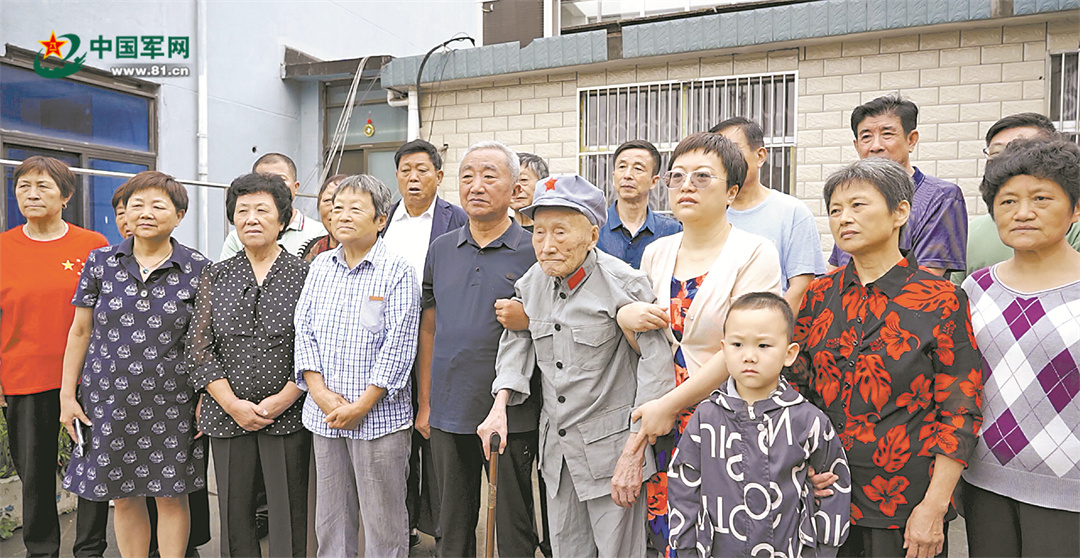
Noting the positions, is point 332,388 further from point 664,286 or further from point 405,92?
point 405,92

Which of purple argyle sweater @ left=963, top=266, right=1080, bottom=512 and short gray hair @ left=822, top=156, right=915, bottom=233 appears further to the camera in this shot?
short gray hair @ left=822, top=156, right=915, bottom=233

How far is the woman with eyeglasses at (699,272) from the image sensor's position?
2197mm

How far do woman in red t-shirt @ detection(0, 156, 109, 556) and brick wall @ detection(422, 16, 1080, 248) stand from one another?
12.6 ft

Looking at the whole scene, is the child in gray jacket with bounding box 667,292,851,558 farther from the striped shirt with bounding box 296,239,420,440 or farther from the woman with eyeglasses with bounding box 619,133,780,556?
the striped shirt with bounding box 296,239,420,440

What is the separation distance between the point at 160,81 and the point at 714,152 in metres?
7.61

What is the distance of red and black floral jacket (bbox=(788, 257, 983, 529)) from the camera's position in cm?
191

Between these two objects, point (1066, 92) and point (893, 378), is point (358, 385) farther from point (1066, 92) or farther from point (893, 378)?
point (1066, 92)

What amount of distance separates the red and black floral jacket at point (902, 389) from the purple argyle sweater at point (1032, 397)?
79 mm

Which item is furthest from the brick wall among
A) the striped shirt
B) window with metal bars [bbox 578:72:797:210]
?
the striped shirt

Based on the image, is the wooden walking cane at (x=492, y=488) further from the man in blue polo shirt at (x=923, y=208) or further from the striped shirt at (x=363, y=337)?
the man in blue polo shirt at (x=923, y=208)

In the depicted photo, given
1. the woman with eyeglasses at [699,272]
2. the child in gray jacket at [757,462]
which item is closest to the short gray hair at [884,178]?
the woman with eyeglasses at [699,272]

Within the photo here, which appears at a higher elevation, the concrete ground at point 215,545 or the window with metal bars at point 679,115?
the window with metal bars at point 679,115

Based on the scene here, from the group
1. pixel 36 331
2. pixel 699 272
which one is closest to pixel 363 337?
pixel 699 272

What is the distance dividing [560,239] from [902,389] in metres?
1.14
